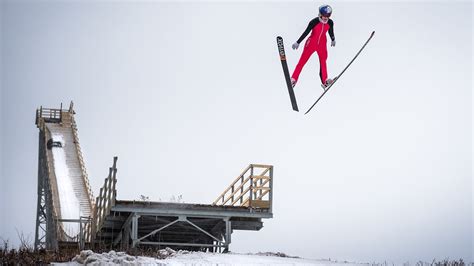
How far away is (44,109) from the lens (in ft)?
193

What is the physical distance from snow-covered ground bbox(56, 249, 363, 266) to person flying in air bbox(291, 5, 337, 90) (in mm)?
5451

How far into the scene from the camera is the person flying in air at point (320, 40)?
27.4 meters

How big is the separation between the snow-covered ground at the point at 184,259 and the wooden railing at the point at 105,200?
162 inches

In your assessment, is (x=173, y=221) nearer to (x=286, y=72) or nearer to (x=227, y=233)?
(x=227, y=233)

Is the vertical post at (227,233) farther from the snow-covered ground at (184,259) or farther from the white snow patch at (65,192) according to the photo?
the white snow patch at (65,192)

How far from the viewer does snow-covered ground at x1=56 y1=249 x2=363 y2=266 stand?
2238 cm

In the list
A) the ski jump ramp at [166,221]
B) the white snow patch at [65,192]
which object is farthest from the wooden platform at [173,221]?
the white snow patch at [65,192]

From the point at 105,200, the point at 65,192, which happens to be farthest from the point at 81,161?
the point at 105,200

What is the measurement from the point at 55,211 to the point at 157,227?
458 inches

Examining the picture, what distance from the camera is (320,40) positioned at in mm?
28172

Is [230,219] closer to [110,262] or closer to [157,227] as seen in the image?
[157,227]

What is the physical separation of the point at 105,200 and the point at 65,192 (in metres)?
14.9

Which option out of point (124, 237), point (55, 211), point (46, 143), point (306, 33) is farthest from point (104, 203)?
point (46, 143)

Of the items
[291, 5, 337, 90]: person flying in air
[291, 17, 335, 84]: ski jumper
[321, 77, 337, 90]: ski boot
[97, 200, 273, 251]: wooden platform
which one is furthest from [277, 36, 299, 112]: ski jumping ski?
[97, 200, 273, 251]: wooden platform
